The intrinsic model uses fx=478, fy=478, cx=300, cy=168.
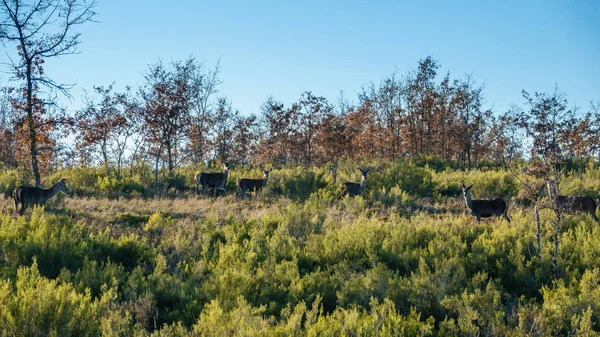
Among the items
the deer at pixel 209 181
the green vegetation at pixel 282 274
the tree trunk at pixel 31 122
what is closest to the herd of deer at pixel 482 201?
the green vegetation at pixel 282 274

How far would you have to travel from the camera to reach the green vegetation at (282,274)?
20.1 feet

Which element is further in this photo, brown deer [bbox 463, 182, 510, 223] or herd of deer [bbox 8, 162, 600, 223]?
brown deer [bbox 463, 182, 510, 223]

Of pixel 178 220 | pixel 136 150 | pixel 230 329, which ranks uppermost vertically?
pixel 136 150

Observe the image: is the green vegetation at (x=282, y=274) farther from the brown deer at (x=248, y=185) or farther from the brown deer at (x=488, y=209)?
the brown deer at (x=248, y=185)

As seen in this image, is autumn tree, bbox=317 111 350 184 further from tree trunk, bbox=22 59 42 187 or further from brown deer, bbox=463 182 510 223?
tree trunk, bbox=22 59 42 187

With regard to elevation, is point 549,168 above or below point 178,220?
above

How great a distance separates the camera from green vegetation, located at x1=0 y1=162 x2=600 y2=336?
6.12m

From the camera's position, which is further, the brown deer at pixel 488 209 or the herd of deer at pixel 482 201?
the brown deer at pixel 488 209

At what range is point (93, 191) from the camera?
17875 mm

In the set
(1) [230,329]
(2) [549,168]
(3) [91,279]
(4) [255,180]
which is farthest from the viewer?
(4) [255,180]

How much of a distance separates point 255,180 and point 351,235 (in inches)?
361

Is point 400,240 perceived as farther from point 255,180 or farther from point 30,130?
point 30,130

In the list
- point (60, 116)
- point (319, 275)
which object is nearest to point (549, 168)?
point (319, 275)

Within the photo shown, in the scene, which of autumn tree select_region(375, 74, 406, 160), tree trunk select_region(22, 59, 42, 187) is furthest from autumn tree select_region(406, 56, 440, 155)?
tree trunk select_region(22, 59, 42, 187)
